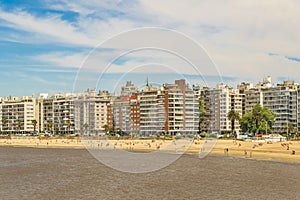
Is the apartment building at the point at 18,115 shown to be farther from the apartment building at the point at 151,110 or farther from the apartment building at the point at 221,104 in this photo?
the apartment building at the point at 221,104

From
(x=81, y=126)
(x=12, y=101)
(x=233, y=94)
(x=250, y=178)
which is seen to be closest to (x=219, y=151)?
(x=250, y=178)

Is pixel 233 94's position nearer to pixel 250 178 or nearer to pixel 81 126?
pixel 81 126

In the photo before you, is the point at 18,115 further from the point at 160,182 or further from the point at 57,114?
the point at 160,182

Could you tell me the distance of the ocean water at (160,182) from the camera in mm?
34312

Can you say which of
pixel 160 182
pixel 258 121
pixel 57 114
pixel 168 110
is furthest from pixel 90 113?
pixel 160 182

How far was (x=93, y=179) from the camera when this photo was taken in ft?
143

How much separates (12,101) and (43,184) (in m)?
151

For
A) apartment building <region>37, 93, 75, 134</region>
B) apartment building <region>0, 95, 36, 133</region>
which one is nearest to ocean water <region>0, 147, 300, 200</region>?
apartment building <region>37, 93, 75, 134</region>

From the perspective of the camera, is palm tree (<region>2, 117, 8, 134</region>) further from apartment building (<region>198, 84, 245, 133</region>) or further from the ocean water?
the ocean water

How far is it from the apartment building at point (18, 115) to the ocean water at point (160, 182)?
120898 millimetres

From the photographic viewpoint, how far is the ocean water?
113 ft

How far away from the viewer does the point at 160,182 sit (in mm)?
41000

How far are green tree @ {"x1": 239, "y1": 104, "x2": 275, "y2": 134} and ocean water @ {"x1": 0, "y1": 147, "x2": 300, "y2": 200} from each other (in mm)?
57011

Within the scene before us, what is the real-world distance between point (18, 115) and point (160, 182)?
145 meters
